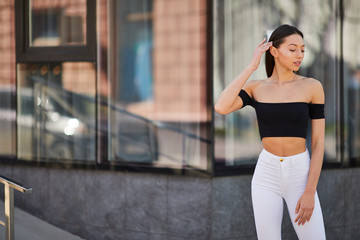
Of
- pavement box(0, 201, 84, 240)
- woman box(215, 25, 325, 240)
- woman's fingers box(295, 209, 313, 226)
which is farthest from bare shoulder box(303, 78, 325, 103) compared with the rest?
pavement box(0, 201, 84, 240)

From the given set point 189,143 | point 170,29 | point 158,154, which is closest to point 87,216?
point 158,154

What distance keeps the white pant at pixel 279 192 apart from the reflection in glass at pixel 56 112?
337 cm

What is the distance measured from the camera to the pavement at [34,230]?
5.82m

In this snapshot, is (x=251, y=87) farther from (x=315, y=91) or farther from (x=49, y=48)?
(x=49, y=48)

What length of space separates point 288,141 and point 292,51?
1.74 feet

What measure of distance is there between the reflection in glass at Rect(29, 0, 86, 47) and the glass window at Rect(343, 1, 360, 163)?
9.90 feet

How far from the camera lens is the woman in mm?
3217

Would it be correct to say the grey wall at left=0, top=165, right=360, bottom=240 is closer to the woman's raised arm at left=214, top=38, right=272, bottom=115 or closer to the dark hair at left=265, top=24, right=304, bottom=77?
the woman's raised arm at left=214, top=38, right=272, bottom=115

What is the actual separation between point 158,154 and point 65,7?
212 centimetres

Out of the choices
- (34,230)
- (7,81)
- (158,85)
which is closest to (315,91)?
(158,85)

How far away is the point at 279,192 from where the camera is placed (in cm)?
331

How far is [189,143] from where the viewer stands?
228 inches

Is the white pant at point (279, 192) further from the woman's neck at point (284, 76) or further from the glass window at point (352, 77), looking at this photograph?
the glass window at point (352, 77)

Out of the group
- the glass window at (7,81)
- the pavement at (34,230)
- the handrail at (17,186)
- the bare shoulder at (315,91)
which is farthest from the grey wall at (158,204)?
the bare shoulder at (315,91)
